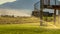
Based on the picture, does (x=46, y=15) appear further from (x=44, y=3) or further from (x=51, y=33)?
(x=51, y=33)

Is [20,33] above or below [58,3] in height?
below

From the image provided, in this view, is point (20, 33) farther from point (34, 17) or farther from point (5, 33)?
point (34, 17)

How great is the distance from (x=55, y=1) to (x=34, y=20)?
1054 centimetres

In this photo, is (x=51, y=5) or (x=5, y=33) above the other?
(x=51, y=5)

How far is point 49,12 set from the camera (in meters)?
47.5

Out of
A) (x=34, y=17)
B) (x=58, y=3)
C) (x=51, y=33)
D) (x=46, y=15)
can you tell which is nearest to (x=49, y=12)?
(x=46, y=15)

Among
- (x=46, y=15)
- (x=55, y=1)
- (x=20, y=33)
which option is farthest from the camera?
(x=46, y=15)

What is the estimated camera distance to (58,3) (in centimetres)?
3072

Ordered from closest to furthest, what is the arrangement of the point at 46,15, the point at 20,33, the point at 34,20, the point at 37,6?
the point at 20,33 < the point at 37,6 < the point at 34,20 < the point at 46,15

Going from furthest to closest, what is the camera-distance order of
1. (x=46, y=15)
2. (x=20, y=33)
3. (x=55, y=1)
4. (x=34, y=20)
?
(x=46, y=15) → (x=34, y=20) → (x=55, y=1) → (x=20, y=33)

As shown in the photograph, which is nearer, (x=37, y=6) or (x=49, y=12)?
(x=37, y=6)

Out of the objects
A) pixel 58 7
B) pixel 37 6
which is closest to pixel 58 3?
pixel 58 7

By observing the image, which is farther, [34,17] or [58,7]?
[34,17]

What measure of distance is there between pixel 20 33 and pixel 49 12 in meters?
26.3
